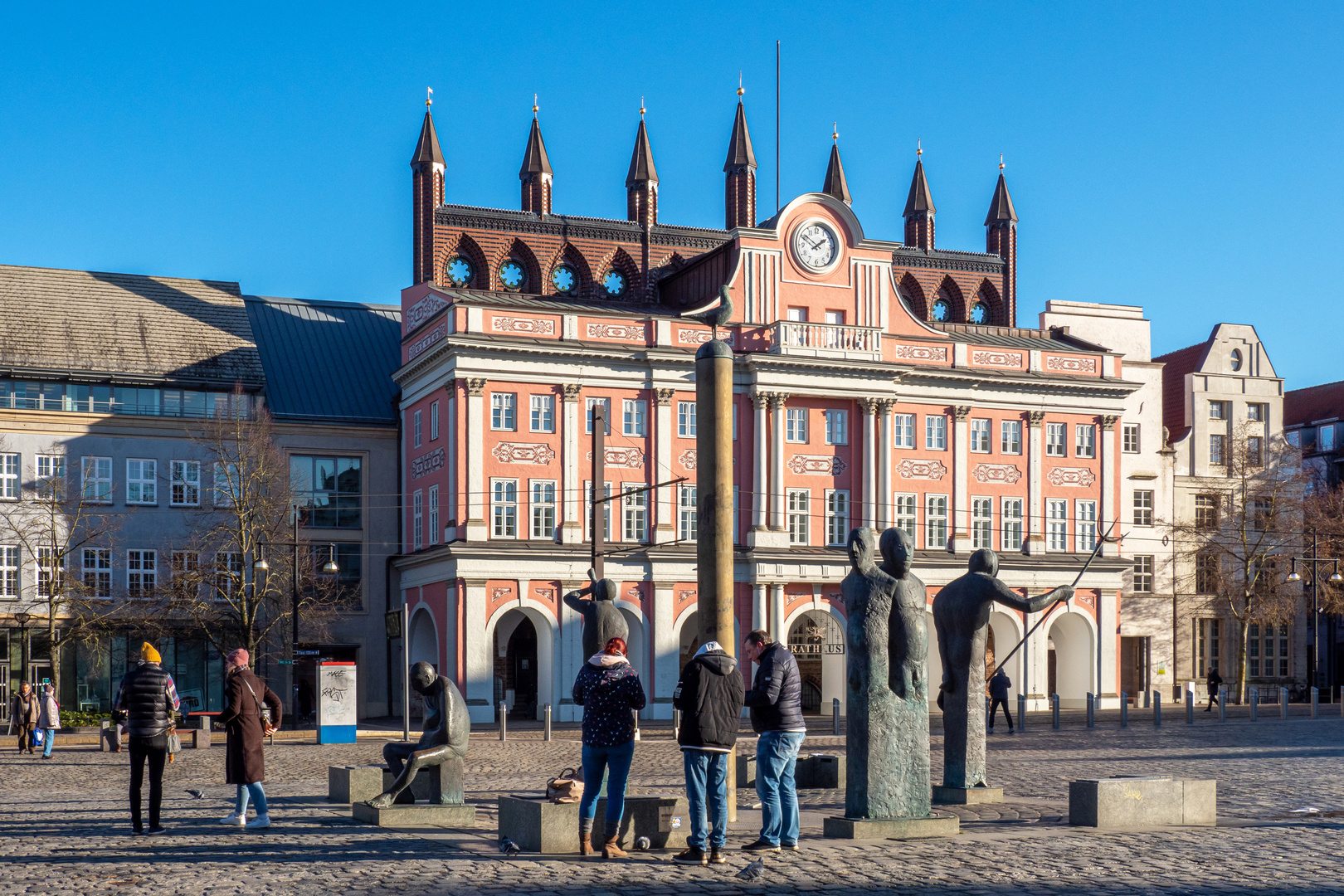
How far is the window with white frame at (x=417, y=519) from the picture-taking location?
53031 mm

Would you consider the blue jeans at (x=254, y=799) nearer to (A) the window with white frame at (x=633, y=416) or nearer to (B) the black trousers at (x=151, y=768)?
(B) the black trousers at (x=151, y=768)

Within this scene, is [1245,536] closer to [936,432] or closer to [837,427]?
[936,432]

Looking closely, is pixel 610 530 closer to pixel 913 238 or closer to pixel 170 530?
pixel 170 530

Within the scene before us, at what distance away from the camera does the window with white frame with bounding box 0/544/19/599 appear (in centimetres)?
5053

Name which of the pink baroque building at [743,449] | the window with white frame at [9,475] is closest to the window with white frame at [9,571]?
the window with white frame at [9,475]

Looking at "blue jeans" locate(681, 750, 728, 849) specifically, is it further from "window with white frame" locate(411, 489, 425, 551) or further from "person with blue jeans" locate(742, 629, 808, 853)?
"window with white frame" locate(411, 489, 425, 551)

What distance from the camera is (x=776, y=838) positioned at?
13.5m

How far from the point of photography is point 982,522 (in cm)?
5684

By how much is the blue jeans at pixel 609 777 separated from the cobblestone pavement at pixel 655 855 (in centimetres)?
45

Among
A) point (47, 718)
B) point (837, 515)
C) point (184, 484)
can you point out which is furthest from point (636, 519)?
point (47, 718)

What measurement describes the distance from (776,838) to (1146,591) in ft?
177

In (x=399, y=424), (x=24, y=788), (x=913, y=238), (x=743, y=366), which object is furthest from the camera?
(x=913, y=238)

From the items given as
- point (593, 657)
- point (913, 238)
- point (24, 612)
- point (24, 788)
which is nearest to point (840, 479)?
point (913, 238)

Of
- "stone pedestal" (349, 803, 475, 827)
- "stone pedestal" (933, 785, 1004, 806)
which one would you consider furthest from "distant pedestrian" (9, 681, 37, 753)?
"stone pedestal" (933, 785, 1004, 806)
